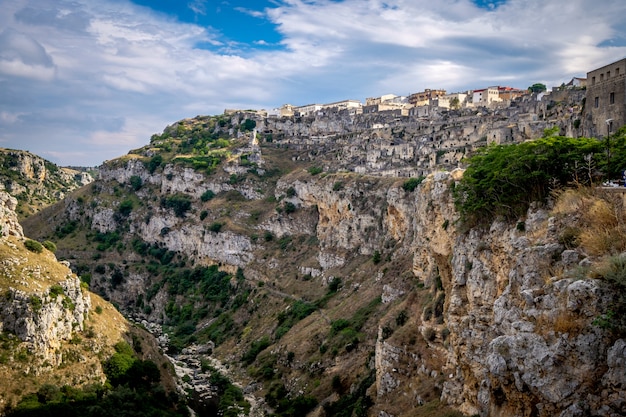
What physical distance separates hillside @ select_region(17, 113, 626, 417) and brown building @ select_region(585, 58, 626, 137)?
1092 cm

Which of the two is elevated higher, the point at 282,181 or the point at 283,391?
the point at 282,181

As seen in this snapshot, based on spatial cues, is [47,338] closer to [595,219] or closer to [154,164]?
[595,219]

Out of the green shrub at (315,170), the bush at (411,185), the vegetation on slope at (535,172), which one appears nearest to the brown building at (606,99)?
the vegetation on slope at (535,172)

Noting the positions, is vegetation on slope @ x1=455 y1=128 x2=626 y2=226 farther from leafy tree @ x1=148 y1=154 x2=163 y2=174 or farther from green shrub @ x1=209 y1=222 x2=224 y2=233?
leafy tree @ x1=148 y1=154 x2=163 y2=174

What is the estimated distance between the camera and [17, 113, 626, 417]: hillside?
45.5 ft

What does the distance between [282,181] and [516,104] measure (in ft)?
129

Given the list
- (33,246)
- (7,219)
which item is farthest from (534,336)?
(7,219)

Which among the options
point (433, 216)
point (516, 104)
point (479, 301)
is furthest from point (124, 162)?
point (479, 301)

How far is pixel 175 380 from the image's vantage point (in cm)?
5469

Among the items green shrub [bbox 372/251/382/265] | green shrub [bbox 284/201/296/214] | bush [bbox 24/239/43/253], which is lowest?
green shrub [bbox 372/251/382/265]

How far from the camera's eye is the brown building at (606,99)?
32.3 m

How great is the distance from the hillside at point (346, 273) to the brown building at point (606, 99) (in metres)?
10.9

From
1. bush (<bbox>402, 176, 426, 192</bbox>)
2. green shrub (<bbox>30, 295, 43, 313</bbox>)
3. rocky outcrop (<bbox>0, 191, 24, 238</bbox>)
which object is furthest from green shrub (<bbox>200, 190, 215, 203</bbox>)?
green shrub (<bbox>30, 295, 43, 313</bbox>)

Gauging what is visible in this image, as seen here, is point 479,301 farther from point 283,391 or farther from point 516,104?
point 516,104
